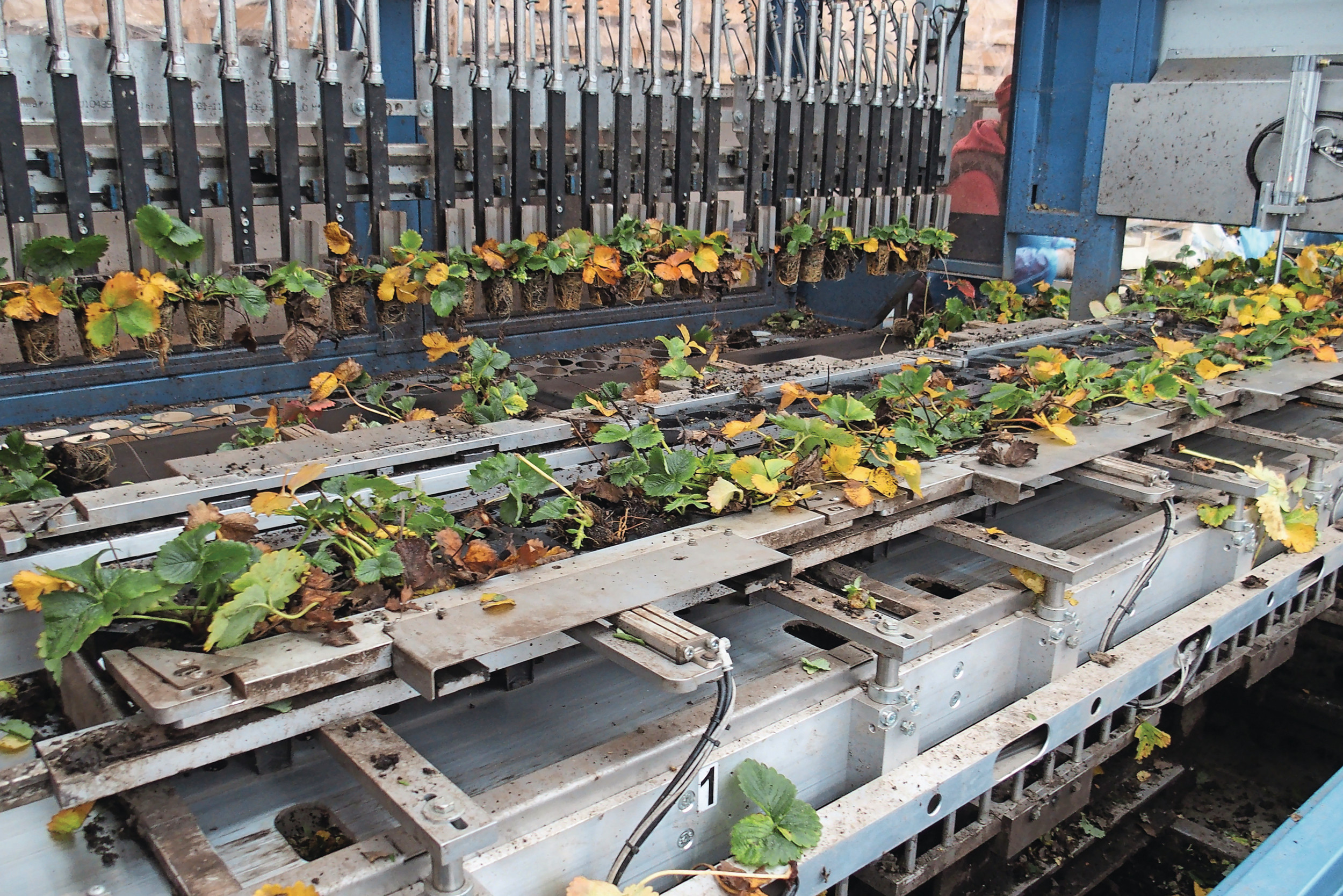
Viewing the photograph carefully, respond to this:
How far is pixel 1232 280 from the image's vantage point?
10.7 ft

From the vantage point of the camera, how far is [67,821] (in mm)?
983

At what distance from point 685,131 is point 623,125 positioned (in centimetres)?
18

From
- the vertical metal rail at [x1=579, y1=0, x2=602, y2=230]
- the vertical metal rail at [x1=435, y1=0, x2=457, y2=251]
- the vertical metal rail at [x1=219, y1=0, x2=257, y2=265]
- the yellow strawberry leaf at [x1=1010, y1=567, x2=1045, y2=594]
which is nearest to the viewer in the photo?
the yellow strawberry leaf at [x1=1010, y1=567, x2=1045, y2=594]

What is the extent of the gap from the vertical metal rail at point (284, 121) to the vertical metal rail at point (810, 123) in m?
1.37

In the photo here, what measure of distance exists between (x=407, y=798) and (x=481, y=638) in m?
0.18

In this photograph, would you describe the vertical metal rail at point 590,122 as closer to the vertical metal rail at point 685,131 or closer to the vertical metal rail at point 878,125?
the vertical metal rail at point 685,131

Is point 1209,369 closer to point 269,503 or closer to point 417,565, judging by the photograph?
point 417,565

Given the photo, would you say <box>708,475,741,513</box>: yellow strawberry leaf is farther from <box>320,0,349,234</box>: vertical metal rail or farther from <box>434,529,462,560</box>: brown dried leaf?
<box>320,0,349,234</box>: vertical metal rail

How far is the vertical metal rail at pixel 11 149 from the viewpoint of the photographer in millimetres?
1845

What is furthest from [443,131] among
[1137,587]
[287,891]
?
[287,891]

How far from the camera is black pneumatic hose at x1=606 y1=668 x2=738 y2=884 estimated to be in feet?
3.56

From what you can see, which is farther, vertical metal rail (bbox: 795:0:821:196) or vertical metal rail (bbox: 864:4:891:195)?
vertical metal rail (bbox: 864:4:891:195)

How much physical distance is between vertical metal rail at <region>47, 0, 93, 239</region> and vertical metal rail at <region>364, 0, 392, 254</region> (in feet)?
1.79

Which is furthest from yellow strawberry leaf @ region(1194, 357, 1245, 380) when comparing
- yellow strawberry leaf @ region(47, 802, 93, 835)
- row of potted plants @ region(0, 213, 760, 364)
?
yellow strawberry leaf @ region(47, 802, 93, 835)
